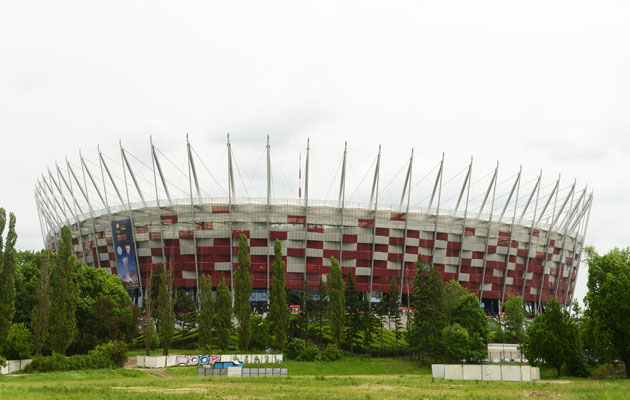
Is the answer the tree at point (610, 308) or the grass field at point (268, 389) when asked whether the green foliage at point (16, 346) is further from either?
the tree at point (610, 308)

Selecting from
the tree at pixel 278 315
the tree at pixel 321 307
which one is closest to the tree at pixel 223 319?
the tree at pixel 278 315

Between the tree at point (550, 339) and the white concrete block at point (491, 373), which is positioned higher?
the tree at point (550, 339)

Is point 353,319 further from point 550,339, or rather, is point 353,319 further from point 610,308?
point 610,308

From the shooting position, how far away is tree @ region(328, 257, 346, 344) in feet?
222

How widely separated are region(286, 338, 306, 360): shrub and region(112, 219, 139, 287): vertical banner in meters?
41.9

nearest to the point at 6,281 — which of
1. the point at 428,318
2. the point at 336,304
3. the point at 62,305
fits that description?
the point at 62,305

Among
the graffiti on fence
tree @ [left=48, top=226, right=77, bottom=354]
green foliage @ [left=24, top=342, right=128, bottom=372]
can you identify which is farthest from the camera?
the graffiti on fence

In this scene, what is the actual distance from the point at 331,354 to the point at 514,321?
31537 millimetres

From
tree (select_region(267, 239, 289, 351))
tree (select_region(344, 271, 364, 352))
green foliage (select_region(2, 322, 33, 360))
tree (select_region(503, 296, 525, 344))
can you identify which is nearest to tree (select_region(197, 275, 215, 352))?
tree (select_region(267, 239, 289, 351))

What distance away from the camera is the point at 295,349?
62531 millimetres

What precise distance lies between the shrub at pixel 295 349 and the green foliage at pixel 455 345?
50.0 ft

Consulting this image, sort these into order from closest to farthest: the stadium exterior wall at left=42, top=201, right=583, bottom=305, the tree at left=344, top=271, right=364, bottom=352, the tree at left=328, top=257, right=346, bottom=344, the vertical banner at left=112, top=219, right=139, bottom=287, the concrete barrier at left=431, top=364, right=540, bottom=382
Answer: the concrete barrier at left=431, top=364, right=540, bottom=382
the tree at left=328, top=257, right=346, bottom=344
the tree at left=344, top=271, right=364, bottom=352
the stadium exterior wall at left=42, top=201, right=583, bottom=305
the vertical banner at left=112, top=219, right=139, bottom=287

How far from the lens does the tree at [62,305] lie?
52500 mm

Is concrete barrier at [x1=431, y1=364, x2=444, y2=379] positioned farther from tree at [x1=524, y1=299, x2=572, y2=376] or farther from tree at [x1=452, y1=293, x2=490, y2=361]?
tree at [x1=452, y1=293, x2=490, y2=361]
